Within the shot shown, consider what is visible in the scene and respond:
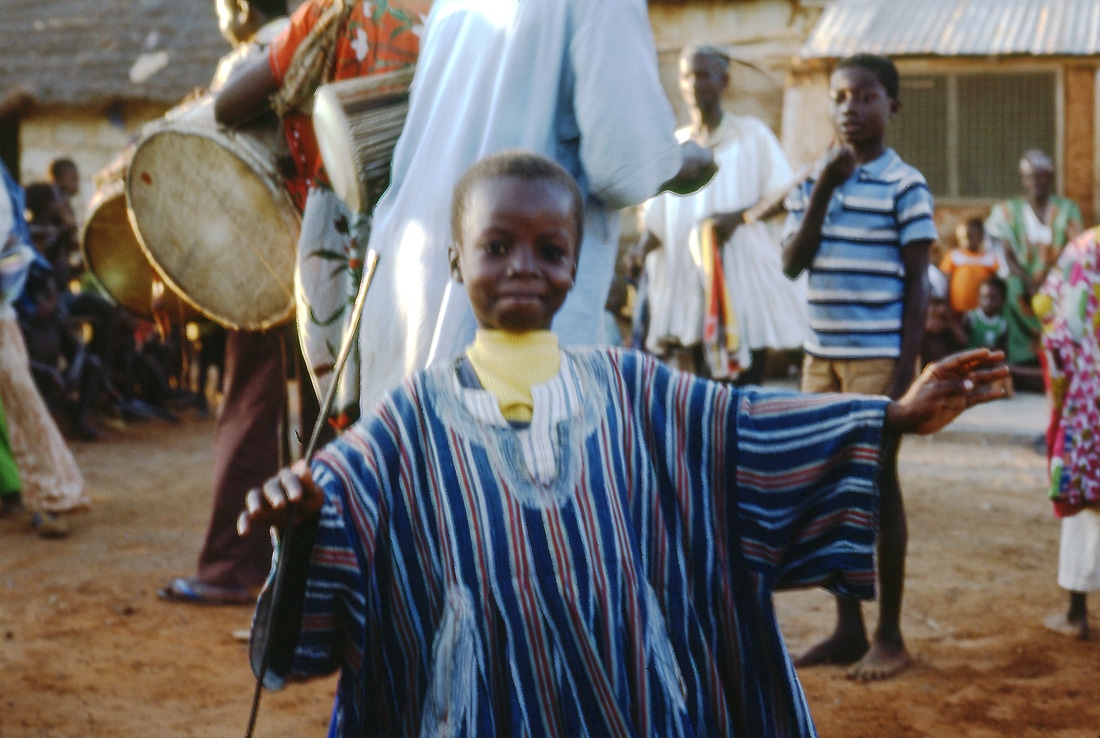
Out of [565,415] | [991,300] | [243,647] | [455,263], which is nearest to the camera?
[565,415]

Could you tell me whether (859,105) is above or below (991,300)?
above

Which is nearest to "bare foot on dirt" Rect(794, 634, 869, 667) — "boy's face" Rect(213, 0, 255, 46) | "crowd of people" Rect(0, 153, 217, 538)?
"boy's face" Rect(213, 0, 255, 46)

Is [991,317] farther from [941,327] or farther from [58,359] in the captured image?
[58,359]

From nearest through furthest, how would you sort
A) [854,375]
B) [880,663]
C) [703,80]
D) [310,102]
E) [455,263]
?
[455,263], [310,102], [880,663], [854,375], [703,80]

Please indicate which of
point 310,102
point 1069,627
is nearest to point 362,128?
point 310,102

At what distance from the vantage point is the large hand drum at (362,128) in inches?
112

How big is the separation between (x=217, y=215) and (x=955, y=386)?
101 inches

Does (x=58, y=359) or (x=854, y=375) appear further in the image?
(x=58, y=359)

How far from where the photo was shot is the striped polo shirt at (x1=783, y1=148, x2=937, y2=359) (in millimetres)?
3764

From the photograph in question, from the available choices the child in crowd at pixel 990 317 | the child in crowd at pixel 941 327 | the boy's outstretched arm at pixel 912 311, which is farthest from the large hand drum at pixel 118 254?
the child in crowd at pixel 990 317

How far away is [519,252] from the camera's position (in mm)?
2025

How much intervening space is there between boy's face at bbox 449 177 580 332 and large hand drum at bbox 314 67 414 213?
0.86 metres

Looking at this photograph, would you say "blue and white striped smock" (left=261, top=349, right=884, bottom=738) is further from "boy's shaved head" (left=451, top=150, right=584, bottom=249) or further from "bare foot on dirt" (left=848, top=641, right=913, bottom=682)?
"bare foot on dirt" (left=848, top=641, right=913, bottom=682)

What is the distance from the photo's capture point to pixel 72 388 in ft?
31.1
